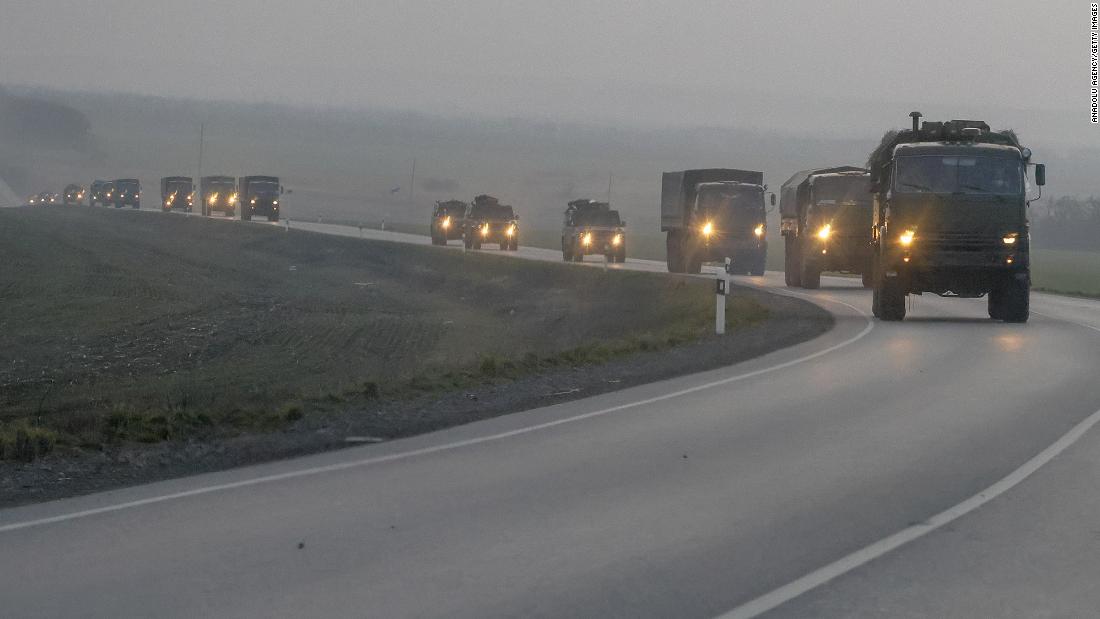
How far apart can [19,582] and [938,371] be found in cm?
1403

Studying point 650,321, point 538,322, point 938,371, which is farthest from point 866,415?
point 538,322

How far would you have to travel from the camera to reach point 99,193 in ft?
458

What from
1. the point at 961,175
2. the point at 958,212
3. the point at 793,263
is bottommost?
the point at 793,263

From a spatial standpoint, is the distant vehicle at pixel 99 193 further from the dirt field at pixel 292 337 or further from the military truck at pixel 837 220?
the military truck at pixel 837 220

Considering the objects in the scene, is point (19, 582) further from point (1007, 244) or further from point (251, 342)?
point (251, 342)

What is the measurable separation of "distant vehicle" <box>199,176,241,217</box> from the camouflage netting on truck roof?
84.3m

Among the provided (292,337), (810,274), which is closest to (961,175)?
(810,274)

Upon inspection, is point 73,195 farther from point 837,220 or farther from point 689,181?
point 837,220

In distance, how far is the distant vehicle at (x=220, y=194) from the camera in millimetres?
107438

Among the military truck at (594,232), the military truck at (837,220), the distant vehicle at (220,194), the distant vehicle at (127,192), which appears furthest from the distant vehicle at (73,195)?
the military truck at (837,220)

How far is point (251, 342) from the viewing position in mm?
37844

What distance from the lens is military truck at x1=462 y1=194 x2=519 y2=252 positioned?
6869 centimetres

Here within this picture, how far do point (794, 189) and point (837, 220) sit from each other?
14.6 feet

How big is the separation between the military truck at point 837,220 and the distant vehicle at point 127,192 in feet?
328
